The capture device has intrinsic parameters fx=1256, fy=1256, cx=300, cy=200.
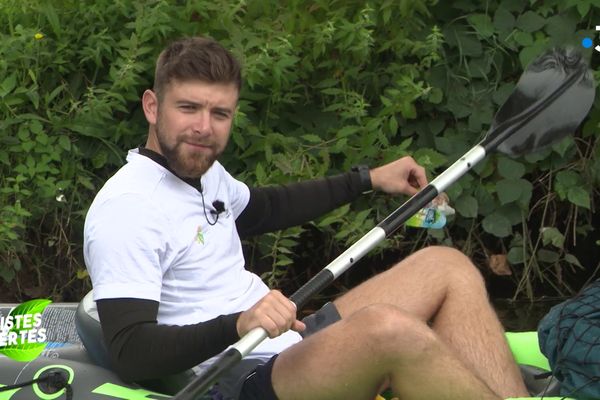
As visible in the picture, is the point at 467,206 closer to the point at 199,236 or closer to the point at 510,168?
the point at 510,168

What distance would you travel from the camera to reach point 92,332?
302cm

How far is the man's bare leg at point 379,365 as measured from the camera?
277cm

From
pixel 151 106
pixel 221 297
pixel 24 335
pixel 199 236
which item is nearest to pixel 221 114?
pixel 151 106

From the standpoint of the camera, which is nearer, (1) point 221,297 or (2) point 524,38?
(1) point 221,297

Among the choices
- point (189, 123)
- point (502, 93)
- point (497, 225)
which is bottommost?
point (497, 225)

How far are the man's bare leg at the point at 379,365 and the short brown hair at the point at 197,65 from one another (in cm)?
67

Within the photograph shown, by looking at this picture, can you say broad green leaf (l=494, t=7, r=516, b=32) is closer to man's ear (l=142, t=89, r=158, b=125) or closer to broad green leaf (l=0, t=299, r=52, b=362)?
man's ear (l=142, t=89, r=158, b=125)

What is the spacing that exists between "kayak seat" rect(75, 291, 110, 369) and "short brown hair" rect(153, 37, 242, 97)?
21.6 inches

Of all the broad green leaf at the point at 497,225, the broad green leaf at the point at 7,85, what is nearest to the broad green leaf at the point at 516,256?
the broad green leaf at the point at 497,225

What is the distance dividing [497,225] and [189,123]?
2.10 m

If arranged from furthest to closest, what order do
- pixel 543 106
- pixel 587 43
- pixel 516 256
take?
pixel 516 256 → pixel 587 43 → pixel 543 106

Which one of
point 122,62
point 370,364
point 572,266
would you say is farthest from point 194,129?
point 572,266

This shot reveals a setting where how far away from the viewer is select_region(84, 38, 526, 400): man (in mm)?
2727

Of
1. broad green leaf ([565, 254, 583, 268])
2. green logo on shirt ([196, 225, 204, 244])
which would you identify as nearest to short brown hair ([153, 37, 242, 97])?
green logo on shirt ([196, 225, 204, 244])
